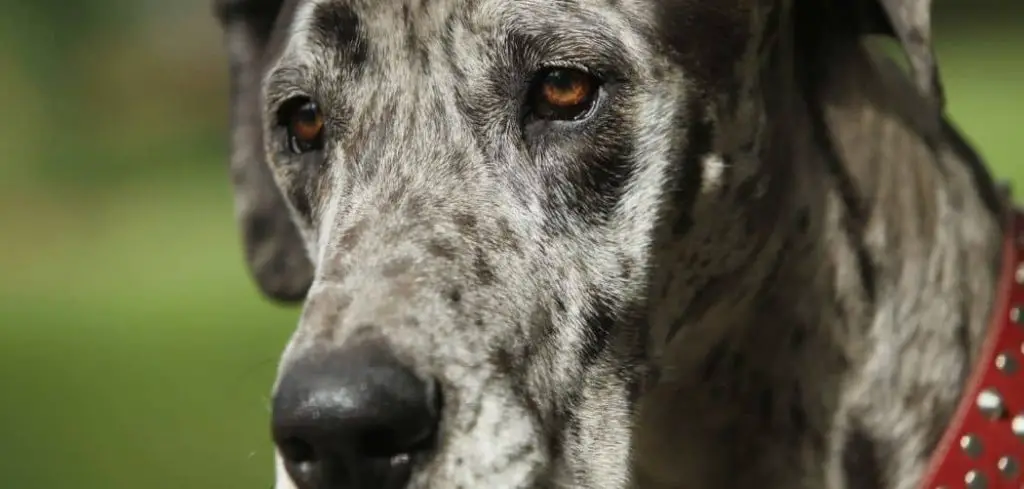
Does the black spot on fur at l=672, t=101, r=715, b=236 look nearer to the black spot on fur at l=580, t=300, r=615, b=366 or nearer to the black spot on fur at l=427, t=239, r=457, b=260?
the black spot on fur at l=580, t=300, r=615, b=366

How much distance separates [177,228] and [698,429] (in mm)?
3836

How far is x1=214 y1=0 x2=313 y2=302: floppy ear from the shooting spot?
173cm

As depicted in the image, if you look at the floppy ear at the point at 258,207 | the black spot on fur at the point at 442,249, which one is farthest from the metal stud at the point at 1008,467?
the floppy ear at the point at 258,207

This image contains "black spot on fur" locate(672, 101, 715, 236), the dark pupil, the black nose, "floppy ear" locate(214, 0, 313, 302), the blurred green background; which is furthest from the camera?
the blurred green background

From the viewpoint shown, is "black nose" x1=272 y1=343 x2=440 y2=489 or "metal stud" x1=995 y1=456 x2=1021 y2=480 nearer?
"black nose" x1=272 y1=343 x2=440 y2=489

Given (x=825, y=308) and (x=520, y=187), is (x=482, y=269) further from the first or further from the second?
(x=825, y=308)

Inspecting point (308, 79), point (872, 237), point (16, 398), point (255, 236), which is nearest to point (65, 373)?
point (16, 398)

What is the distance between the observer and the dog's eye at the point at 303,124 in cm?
129

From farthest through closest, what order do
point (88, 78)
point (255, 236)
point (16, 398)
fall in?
point (88, 78), point (16, 398), point (255, 236)

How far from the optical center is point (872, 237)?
1.29 metres

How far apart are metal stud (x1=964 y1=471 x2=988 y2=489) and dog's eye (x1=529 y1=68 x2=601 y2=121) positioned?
0.53 metres

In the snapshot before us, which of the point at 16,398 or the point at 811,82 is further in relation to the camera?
the point at 16,398

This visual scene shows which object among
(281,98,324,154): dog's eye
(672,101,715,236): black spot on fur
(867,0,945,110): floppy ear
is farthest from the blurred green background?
(867,0,945,110): floppy ear

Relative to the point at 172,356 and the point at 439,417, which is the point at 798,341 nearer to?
the point at 439,417
